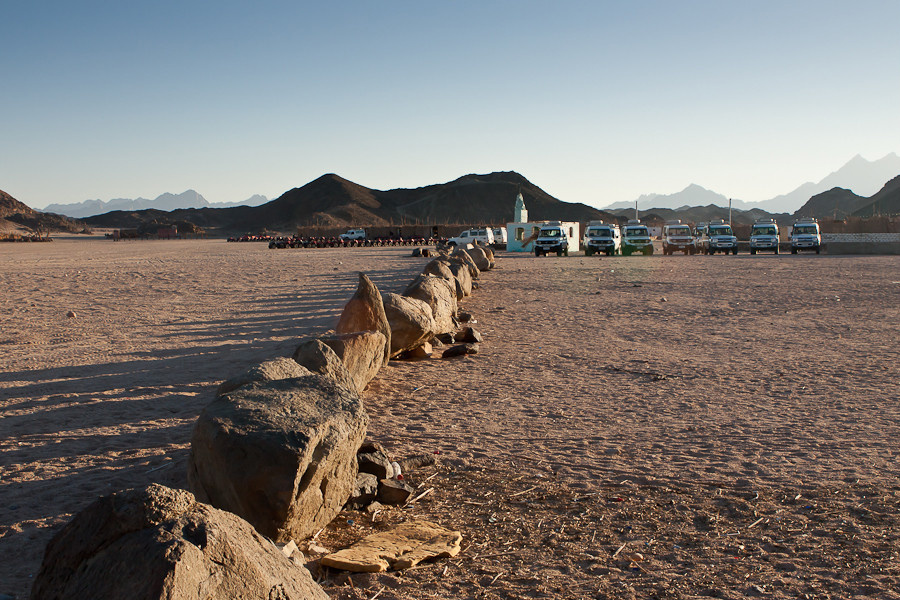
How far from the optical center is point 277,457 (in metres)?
3.95

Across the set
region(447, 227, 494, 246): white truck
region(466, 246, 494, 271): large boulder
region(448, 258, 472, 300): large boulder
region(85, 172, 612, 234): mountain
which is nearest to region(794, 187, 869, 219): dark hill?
region(85, 172, 612, 234): mountain

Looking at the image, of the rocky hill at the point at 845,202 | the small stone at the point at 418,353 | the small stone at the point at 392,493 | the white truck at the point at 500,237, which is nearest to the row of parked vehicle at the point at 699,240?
the white truck at the point at 500,237

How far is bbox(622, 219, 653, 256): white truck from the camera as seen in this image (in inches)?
1705

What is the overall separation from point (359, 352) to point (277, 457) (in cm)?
355

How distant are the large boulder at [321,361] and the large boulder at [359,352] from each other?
1.76 feet

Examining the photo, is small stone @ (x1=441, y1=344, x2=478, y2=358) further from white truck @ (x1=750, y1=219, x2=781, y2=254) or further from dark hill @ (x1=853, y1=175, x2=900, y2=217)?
dark hill @ (x1=853, y1=175, x2=900, y2=217)

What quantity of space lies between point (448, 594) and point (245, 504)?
1120 millimetres

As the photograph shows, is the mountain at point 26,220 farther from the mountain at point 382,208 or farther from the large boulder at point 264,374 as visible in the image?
the large boulder at point 264,374

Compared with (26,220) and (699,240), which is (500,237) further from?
(26,220)

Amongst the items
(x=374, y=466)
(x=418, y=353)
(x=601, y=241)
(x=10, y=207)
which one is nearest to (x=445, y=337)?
(x=418, y=353)

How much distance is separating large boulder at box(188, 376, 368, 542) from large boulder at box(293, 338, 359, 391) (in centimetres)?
157

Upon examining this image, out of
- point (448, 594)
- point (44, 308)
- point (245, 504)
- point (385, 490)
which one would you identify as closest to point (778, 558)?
point (448, 594)

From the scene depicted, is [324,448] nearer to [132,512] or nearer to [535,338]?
[132,512]

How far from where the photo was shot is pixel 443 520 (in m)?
4.79
